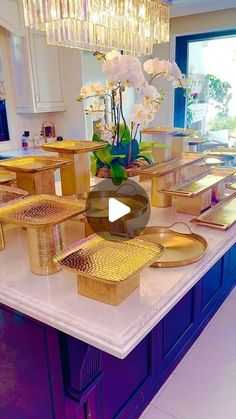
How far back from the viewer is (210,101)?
4180 millimetres

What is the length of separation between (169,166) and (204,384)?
111 cm

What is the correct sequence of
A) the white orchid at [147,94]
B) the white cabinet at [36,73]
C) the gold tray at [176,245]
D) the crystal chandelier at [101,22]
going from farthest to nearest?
the white cabinet at [36,73] → the crystal chandelier at [101,22] → the white orchid at [147,94] → the gold tray at [176,245]

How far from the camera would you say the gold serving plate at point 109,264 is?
95cm

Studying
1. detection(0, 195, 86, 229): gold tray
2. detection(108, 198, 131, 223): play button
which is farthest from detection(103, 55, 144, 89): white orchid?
detection(0, 195, 86, 229): gold tray

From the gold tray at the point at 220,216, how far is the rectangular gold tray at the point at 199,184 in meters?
0.11

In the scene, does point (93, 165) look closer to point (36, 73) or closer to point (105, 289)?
point (105, 289)

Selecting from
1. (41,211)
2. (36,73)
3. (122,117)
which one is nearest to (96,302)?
(41,211)

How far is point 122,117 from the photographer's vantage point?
1.85 m

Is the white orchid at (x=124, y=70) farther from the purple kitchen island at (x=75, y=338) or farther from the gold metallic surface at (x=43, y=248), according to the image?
the gold metallic surface at (x=43, y=248)

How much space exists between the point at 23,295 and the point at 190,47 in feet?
13.1

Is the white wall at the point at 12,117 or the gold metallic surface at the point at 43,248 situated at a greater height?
the white wall at the point at 12,117

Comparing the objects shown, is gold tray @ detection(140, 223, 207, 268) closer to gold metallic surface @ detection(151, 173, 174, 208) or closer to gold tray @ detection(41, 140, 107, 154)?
gold metallic surface @ detection(151, 173, 174, 208)

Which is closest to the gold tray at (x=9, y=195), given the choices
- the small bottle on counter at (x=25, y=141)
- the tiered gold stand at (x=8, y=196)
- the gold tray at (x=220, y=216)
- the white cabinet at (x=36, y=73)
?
the tiered gold stand at (x=8, y=196)
